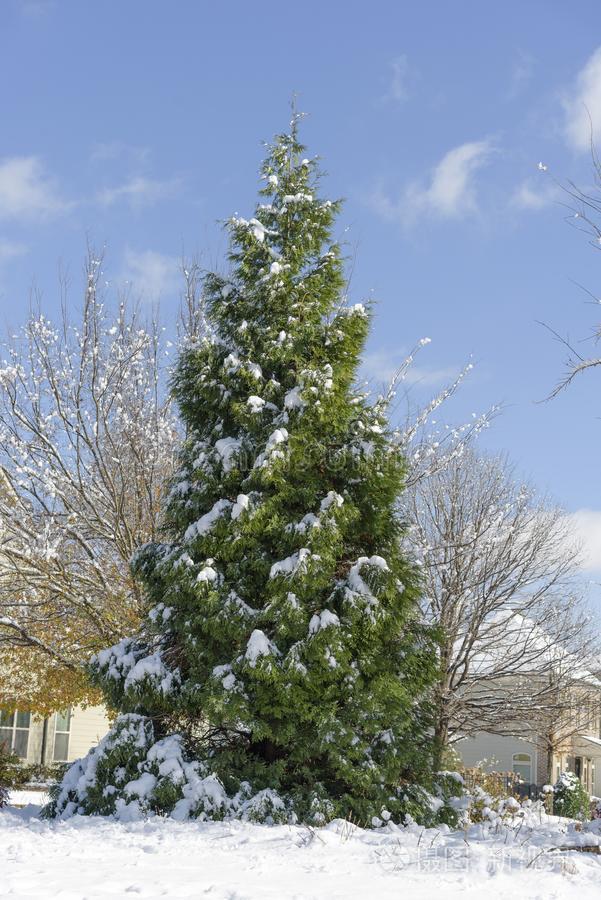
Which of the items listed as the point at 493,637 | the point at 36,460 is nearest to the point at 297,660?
the point at 36,460

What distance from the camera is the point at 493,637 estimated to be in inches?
615

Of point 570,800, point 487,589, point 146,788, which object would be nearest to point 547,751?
point 570,800

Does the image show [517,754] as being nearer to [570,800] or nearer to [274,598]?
[570,800]

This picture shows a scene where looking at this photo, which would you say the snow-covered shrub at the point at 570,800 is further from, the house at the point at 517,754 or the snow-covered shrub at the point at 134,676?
the snow-covered shrub at the point at 134,676

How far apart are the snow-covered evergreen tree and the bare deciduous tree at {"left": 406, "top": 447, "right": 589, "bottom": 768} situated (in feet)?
14.4

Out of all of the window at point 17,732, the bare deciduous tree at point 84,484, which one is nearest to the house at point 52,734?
the window at point 17,732

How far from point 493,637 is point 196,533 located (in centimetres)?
846

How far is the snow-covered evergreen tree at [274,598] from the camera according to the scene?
8305 millimetres

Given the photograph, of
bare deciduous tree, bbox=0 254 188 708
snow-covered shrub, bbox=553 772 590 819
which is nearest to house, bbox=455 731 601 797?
snow-covered shrub, bbox=553 772 590 819

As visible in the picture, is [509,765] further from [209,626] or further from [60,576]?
[209,626]

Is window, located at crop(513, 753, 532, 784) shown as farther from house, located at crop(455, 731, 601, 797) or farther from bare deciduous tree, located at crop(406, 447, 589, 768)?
bare deciduous tree, located at crop(406, 447, 589, 768)

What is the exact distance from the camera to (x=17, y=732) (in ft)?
74.1

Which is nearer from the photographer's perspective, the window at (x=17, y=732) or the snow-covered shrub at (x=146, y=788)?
the snow-covered shrub at (x=146, y=788)

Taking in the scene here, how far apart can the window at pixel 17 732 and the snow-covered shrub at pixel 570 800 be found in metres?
13.8
